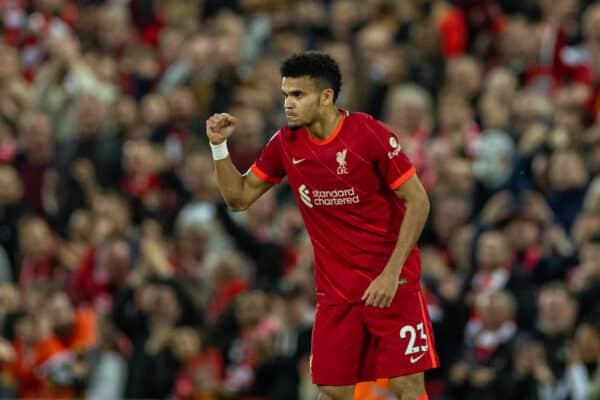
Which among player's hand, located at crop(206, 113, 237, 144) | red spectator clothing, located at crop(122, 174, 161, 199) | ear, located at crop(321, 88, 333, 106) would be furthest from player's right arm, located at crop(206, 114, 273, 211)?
red spectator clothing, located at crop(122, 174, 161, 199)

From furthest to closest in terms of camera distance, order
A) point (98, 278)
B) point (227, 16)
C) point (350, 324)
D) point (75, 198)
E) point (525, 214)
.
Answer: point (227, 16)
point (75, 198)
point (98, 278)
point (525, 214)
point (350, 324)

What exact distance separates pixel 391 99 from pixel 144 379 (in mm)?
3456

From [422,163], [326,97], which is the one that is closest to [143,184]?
[422,163]

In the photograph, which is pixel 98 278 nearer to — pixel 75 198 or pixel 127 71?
pixel 75 198

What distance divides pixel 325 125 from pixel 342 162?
0.73ft

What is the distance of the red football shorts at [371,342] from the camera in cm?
857

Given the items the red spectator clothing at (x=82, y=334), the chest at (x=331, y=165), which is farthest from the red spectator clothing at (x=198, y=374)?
the chest at (x=331, y=165)

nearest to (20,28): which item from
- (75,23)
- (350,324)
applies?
(75,23)

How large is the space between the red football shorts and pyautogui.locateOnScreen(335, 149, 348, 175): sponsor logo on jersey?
28.9 inches

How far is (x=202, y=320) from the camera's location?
12977 millimetres

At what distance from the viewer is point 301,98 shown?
27.6ft

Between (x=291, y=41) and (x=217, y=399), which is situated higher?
(x=291, y=41)

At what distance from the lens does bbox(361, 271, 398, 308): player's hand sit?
836cm

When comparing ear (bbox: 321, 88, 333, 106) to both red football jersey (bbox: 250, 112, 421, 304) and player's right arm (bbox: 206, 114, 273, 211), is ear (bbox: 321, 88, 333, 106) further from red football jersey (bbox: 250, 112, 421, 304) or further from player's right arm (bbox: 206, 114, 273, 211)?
player's right arm (bbox: 206, 114, 273, 211)
